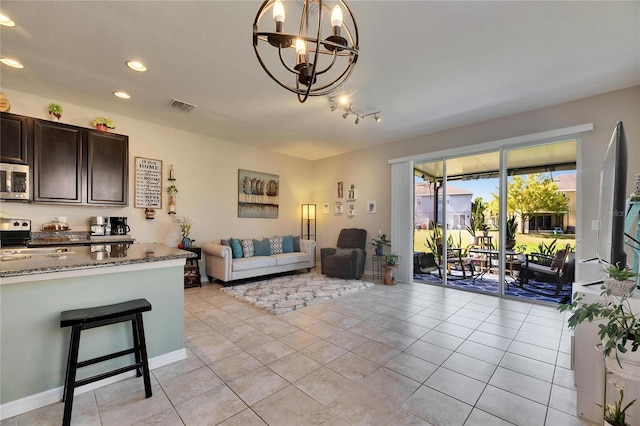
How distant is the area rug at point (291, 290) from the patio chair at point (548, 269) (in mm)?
2538

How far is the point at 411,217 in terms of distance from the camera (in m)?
5.36

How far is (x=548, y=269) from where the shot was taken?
420 centimetres

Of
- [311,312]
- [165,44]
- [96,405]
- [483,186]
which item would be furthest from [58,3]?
[483,186]

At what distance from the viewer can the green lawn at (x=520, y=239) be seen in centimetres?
402

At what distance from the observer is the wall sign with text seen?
4.46 meters

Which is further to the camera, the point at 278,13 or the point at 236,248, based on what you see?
the point at 236,248

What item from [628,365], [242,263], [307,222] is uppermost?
[307,222]

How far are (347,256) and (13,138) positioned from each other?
5063mm

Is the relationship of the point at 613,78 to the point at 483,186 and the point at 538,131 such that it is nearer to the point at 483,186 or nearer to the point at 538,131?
the point at 538,131

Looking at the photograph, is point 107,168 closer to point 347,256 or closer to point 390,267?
point 347,256

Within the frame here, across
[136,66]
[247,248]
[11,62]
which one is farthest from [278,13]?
[247,248]

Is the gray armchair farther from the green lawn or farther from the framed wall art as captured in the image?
the framed wall art

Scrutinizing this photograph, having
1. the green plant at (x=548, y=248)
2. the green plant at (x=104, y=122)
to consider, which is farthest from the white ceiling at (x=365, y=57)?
the green plant at (x=548, y=248)

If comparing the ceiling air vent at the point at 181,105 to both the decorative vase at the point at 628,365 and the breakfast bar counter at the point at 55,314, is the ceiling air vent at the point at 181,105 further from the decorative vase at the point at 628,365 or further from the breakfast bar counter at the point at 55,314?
the decorative vase at the point at 628,365
